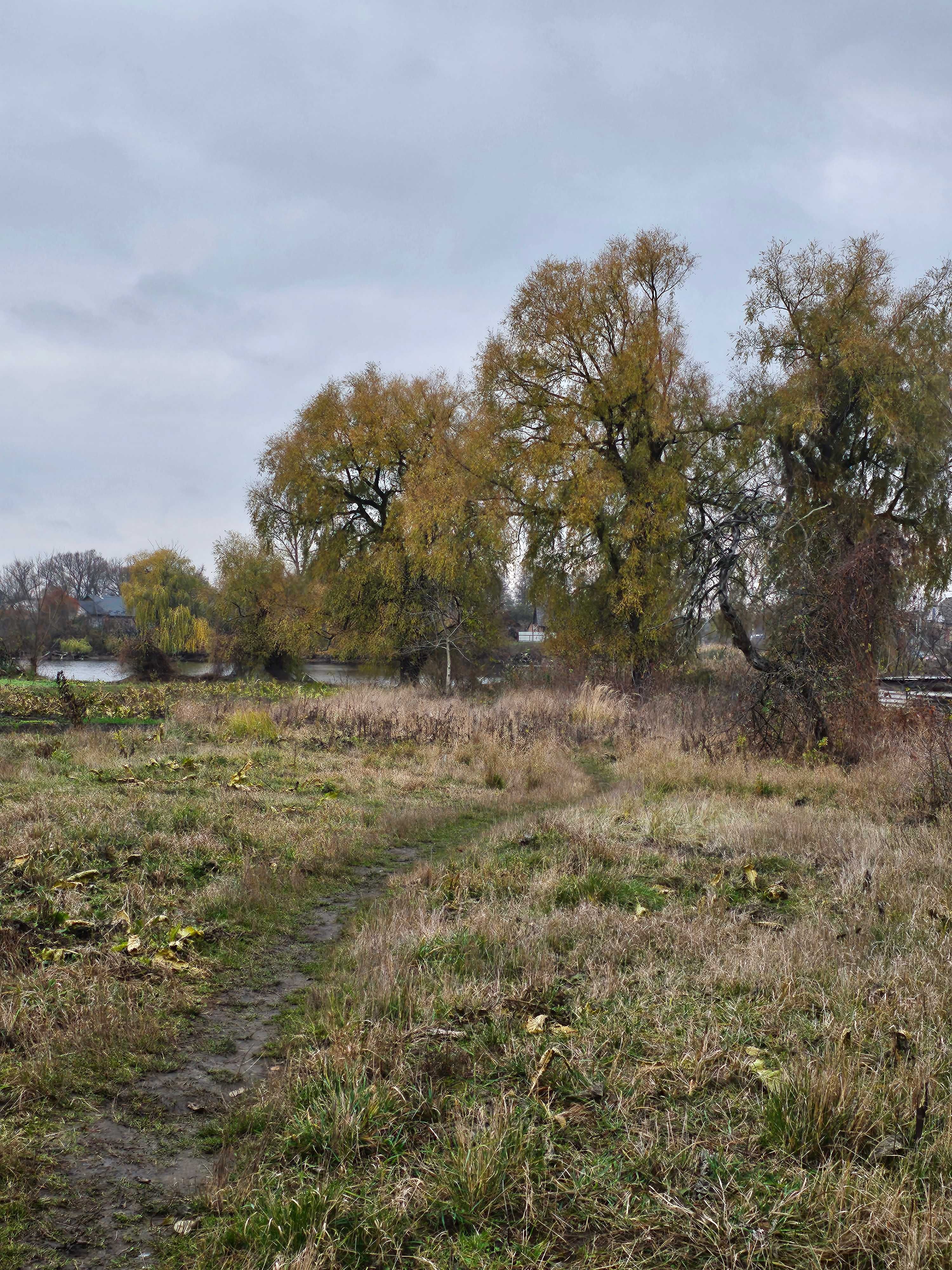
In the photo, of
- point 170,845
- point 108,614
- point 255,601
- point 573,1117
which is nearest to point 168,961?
point 170,845

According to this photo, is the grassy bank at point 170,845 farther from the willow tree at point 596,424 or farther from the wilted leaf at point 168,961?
the willow tree at point 596,424

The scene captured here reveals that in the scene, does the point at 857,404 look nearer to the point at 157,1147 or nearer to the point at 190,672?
the point at 157,1147

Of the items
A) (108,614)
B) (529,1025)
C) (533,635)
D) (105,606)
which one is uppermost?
(105,606)

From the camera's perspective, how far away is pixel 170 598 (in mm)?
53625

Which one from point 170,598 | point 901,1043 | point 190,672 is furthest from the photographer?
point 170,598

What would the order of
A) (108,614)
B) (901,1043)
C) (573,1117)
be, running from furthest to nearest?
1. (108,614)
2. (901,1043)
3. (573,1117)

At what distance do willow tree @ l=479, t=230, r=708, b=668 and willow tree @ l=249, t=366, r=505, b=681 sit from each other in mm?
2035

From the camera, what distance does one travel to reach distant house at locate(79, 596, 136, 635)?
75.5 m

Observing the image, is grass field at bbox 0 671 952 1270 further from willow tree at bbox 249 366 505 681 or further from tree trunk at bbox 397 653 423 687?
tree trunk at bbox 397 653 423 687

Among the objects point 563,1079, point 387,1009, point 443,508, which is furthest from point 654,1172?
point 443,508

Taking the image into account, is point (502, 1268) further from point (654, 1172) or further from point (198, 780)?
point (198, 780)

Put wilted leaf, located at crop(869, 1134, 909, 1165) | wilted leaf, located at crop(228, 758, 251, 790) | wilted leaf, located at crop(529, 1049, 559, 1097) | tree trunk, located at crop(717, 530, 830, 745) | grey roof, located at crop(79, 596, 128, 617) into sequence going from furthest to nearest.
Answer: grey roof, located at crop(79, 596, 128, 617) → tree trunk, located at crop(717, 530, 830, 745) → wilted leaf, located at crop(228, 758, 251, 790) → wilted leaf, located at crop(529, 1049, 559, 1097) → wilted leaf, located at crop(869, 1134, 909, 1165)

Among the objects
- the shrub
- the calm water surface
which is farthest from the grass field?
the shrub

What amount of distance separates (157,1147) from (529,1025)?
153 cm
